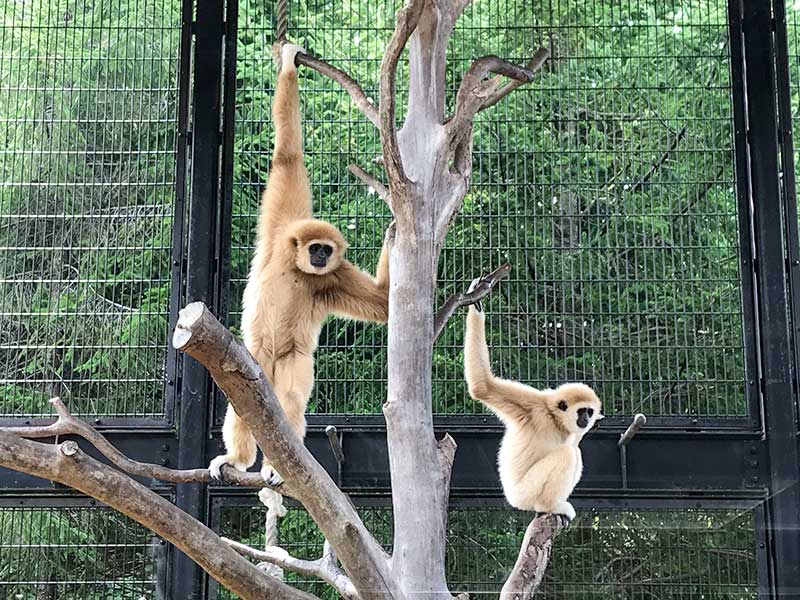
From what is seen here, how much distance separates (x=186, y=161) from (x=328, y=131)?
0.77 m

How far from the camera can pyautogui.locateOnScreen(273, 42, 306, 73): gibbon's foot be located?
4621 millimetres

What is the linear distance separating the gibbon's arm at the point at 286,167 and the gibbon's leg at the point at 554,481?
1.62 m

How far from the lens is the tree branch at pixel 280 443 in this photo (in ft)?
8.78

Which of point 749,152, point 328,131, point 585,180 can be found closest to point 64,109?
point 328,131

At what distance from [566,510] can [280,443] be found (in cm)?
222

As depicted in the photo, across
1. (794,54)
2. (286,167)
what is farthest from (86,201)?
(794,54)

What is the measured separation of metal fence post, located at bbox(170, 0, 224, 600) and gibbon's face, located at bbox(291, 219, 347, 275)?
2.70 ft

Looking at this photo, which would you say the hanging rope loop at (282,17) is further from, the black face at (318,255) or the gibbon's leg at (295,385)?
the gibbon's leg at (295,385)

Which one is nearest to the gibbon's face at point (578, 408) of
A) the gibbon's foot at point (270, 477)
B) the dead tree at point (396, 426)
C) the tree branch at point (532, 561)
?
the tree branch at point (532, 561)

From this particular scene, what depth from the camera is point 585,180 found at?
5398 mm

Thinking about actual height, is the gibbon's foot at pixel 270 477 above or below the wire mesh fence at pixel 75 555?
above

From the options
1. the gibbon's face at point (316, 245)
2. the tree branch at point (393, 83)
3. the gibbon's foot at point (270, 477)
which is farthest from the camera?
the gibbon's face at point (316, 245)

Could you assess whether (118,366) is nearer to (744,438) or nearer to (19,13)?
(19,13)

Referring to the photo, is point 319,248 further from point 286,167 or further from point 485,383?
point 485,383
